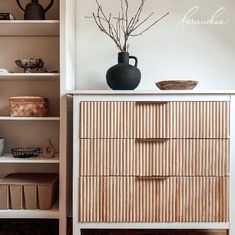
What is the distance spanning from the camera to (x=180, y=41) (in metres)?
2.17

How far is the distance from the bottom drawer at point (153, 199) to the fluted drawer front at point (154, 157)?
43 millimetres

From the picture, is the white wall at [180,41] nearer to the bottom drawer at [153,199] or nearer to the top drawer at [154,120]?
the top drawer at [154,120]

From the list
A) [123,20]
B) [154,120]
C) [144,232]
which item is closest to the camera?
[154,120]

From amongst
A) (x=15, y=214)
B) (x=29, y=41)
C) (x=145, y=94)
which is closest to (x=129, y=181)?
(x=145, y=94)

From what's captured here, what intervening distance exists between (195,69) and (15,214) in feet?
5.13

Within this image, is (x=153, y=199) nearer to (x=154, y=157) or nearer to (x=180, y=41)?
(x=154, y=157)

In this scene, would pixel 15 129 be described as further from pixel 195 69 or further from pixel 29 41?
pixel 195 69

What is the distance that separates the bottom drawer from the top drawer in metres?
0.27

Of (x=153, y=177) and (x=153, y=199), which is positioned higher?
(x=153, y=177)

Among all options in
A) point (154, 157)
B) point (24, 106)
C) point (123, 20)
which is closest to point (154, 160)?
point (154, 157)

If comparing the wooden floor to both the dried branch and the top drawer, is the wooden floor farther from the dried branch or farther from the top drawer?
the dried branch

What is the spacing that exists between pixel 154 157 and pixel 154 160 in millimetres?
18

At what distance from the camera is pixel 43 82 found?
219 centimetres

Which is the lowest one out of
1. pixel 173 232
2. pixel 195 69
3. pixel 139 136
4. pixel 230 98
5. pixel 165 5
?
pixel 173 232
